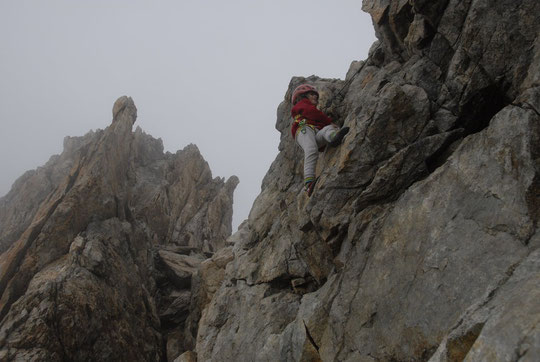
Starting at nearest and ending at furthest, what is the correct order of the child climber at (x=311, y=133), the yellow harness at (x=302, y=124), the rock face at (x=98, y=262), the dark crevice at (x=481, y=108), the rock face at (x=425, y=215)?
the rock face at (x=425, y=215) → the dark crevice at (x=481, y=108) → the child climber at (x=311, y=133) → the yellow harness at (x=302, y=124) → the rock face at (x=98, y=262)

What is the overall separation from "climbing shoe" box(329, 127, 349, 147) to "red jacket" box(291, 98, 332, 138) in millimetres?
1800

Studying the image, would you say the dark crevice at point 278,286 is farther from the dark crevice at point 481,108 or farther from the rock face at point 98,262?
the rock face at point 98,262

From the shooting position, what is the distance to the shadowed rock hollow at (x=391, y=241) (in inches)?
283

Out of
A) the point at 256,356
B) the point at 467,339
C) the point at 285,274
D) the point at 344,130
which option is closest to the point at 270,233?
the point at 285,274

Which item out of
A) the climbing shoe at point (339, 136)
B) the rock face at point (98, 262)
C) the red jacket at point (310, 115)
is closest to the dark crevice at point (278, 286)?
the climbing shoe at point (339, 136)

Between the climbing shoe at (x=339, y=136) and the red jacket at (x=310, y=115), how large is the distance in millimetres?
1800

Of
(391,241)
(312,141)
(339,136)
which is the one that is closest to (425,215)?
(391,241)

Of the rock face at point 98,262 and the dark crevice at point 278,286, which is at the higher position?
the rock face at point 98,262

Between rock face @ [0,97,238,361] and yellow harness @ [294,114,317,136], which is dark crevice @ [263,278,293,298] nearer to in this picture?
yellow harness @ [294,114,317,136]

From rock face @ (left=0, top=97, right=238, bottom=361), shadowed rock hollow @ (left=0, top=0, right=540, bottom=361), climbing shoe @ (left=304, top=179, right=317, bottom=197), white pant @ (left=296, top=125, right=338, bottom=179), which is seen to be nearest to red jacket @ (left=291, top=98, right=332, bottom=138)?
white pant @ (left=296, top=125, right=338, bottom=179)

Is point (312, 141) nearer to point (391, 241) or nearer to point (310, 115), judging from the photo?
point (310, 115)

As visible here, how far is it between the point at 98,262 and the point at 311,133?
19311mm

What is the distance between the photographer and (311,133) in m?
14.9

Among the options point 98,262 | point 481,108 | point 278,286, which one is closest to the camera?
point 481,108
